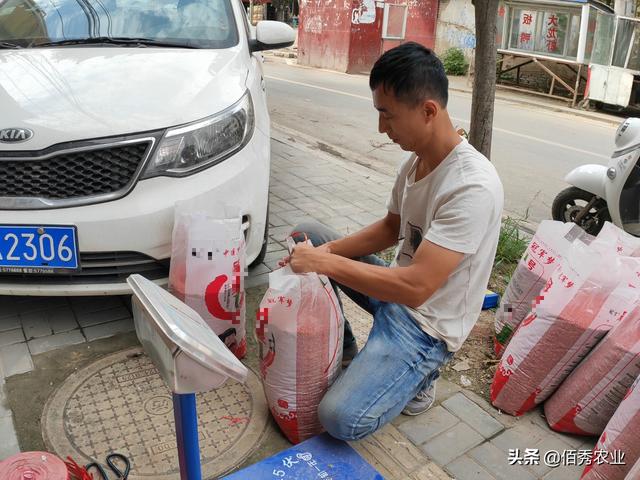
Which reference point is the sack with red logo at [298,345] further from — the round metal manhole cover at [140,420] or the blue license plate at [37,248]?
the blue license plate at [37,248]

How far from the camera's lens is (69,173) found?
2.38 meters

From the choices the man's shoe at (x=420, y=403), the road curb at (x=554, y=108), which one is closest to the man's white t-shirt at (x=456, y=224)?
the man's shoe at (x=420, y=403)

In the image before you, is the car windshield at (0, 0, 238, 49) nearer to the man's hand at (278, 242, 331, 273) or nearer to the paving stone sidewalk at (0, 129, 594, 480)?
the paving stone sidewalk at (0, 129, 594, 480)

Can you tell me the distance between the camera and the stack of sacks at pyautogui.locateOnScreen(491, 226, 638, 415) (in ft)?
7.24

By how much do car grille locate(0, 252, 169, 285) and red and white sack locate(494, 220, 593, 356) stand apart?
Result: 1.59 meters

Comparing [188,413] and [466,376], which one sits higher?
[188,413]

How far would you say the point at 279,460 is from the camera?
1941mm

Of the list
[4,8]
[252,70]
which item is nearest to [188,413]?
[252,70]

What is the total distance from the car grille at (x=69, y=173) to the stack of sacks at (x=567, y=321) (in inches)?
66.8

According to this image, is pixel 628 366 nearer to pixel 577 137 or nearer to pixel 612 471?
pixel 612 471

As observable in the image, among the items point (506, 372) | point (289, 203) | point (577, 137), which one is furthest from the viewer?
point (577, 137)

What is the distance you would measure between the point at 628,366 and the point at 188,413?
5.25 feet

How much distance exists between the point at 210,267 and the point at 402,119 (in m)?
1.01

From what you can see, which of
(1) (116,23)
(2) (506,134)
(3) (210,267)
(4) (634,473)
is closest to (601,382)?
(4) (634,473)
